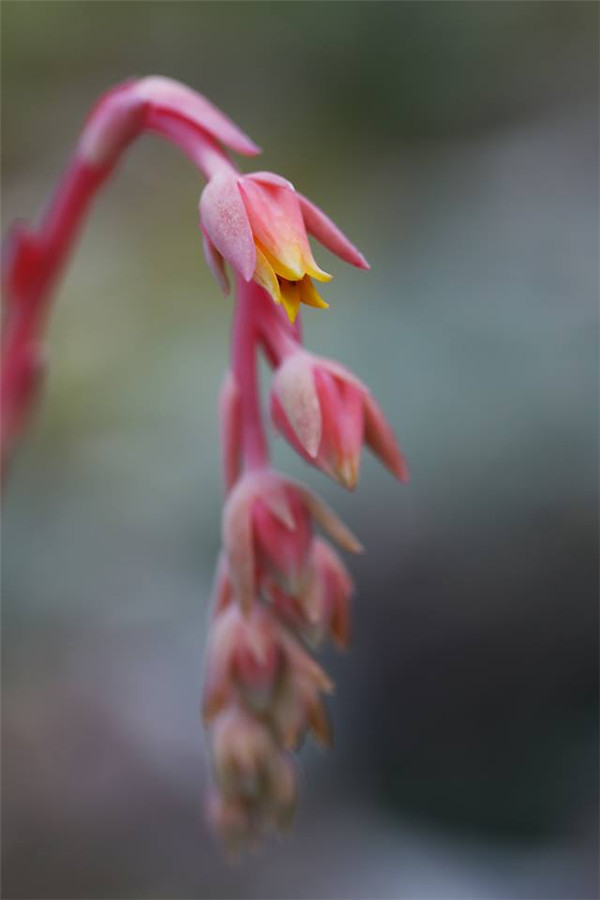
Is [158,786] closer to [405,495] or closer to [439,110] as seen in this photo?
[405,495]

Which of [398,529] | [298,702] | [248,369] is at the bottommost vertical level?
[298,702]

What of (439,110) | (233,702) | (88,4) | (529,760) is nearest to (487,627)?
(529,760)

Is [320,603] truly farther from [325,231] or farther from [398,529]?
[398,529]

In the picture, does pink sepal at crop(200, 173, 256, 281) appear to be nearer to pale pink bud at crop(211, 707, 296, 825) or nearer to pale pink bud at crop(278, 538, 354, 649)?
pale pink bud at crop(278, 538, 354, 649)

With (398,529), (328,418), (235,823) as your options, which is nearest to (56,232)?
(328,418)

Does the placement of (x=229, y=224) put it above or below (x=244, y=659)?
above

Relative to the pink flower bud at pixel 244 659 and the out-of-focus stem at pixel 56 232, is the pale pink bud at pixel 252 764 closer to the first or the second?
the pink flower bud at pixel 244 659

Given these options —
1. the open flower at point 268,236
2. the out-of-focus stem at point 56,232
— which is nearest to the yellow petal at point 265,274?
the open flower at point 268,236

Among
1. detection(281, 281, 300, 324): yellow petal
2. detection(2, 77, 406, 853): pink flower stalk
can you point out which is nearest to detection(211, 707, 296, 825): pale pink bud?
detection(2, 77, 406, 853): pink flower stalk
